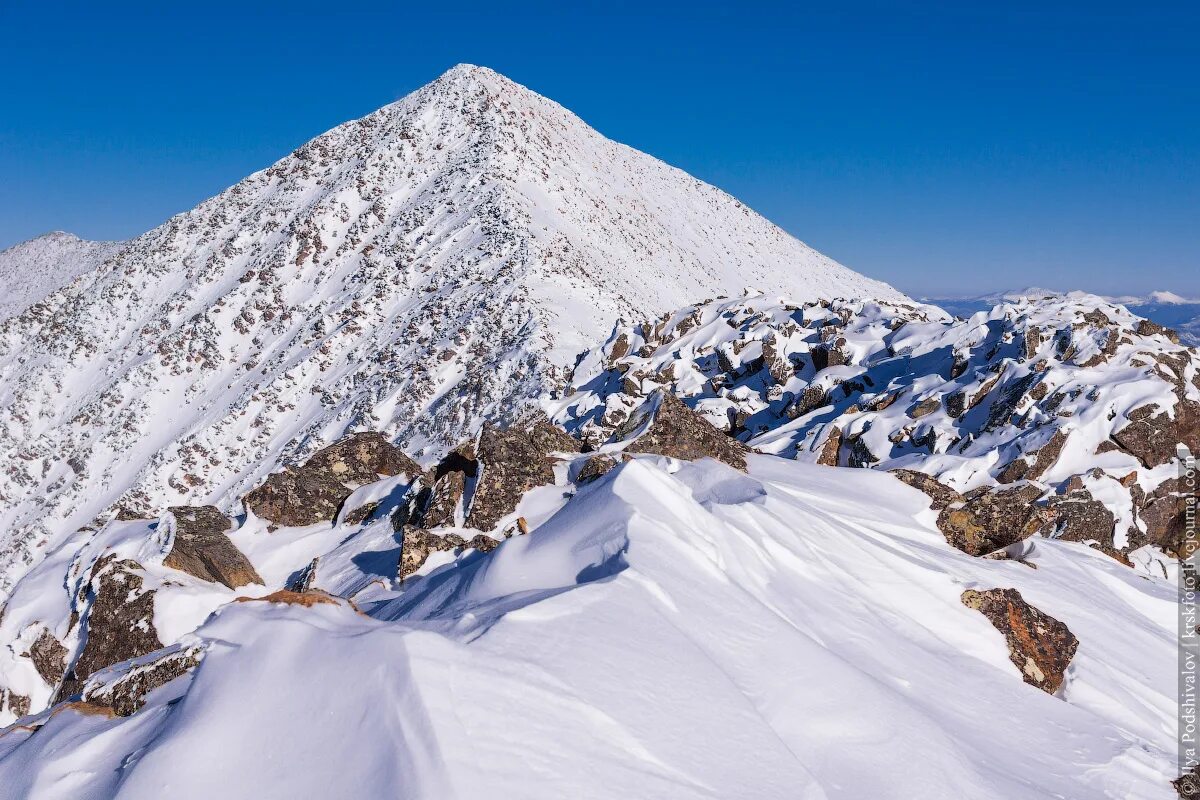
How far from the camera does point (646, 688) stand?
5578 mm

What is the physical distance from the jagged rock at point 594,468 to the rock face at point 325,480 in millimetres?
3622

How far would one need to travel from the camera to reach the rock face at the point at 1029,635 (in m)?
8.63

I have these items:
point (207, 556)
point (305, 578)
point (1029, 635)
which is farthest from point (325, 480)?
point (1029, 635)

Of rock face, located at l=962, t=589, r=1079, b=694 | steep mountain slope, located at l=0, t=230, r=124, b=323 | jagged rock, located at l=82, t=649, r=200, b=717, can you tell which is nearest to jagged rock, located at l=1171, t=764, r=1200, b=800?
rock face, located at l=962, t=589, r=1079, b=694

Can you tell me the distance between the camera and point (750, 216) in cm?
9212

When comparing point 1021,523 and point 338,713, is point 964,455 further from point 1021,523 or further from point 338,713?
point 338,713

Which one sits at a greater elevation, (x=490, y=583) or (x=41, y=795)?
(x=490, y=583)

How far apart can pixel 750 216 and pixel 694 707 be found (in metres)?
92.5

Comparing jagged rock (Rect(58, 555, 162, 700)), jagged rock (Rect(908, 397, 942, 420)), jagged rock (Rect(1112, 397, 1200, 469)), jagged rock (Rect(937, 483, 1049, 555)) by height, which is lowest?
jagged rock (Rect(58, 555, 162, 700))

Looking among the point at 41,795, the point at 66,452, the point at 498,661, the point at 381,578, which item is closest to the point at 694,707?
the point at 498,661

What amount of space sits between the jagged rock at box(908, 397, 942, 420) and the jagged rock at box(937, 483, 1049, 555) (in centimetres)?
773

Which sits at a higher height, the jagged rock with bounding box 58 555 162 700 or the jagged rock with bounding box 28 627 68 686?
the jagged rock with bounding box 58 555 162 700

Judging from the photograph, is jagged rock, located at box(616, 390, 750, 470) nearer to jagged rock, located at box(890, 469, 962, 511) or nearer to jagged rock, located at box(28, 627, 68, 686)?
jagged rock, located at box(890, 469, 962, 511)

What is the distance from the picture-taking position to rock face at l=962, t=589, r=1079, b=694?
863cm
